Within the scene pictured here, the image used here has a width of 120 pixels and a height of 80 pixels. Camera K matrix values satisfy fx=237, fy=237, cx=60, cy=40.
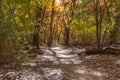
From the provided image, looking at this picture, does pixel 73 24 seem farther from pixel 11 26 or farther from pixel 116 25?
pixel 11 26

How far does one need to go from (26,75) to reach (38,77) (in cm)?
83

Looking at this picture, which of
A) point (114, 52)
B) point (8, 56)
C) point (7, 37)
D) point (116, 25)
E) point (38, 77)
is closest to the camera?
point (38, 77)

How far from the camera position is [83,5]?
2164 centimetres

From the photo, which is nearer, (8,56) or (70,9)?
(8,56)

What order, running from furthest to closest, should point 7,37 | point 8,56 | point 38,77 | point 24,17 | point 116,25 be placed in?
1. point 116,25
2. point 24,17
3. point 8,56
4. point 7,37
5. point 38,77

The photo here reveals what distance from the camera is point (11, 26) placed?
45.6 ft

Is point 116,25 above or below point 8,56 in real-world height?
above

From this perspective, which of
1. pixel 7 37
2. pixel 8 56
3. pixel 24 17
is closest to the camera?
pixel 7 37

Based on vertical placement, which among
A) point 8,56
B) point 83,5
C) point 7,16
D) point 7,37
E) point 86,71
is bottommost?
point 86,71

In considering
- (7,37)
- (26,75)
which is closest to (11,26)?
(7,37)

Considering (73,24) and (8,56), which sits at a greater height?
(73,24)

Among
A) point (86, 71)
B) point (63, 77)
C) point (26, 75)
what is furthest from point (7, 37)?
point (86, 71)

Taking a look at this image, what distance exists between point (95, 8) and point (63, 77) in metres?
12.0

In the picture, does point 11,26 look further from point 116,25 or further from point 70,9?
point 116,25
